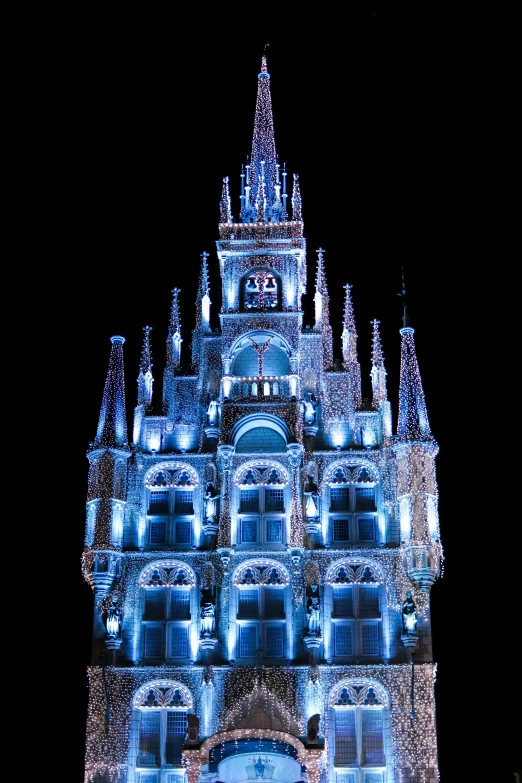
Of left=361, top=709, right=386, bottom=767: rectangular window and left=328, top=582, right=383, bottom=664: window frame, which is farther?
left=328, top=582, right=383, bottom=664: window frame

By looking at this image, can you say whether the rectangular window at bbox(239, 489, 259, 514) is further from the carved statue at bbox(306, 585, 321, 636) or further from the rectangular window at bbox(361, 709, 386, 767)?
the rectangular window at bbox(361, 709, 386, 767)

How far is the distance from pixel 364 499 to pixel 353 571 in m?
2.65

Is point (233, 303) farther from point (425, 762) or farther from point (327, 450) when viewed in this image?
point (425, 762)

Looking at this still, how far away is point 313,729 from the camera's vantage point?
34.9m

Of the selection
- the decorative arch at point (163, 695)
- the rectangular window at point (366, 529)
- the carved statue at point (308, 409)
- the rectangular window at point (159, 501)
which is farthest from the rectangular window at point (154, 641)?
the carved statue at point (308, 409)

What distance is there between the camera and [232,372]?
42.1 meters

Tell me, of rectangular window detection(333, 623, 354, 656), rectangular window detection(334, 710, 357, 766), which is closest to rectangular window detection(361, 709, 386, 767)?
rectangular window detection(334, 710, 357, 766)

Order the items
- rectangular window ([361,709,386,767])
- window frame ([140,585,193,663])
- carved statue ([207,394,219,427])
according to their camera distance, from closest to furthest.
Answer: rectangular window ([361,709,386,767]) < window frame ([140,585,193,663]) < carved statue ([207,394,219,427])

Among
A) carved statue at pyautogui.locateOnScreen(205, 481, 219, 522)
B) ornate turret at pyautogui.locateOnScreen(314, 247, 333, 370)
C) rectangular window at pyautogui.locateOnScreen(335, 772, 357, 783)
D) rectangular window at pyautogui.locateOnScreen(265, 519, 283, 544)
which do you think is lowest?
rectangular window at pyautogui.locateOnScreen(335, 772, 357, 783)

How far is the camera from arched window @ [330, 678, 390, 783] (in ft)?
119

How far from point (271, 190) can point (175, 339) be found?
789 centimetres

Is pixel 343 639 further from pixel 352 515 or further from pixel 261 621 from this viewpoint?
pixel 352 515

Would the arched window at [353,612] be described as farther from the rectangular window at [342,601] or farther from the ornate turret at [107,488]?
the ornate turret at [107,488]

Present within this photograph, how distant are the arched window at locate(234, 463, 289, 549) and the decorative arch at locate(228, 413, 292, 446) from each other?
122 centimetres
